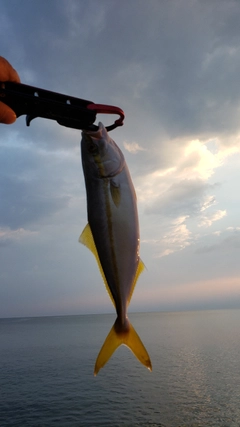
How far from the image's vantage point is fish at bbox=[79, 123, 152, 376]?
3.96 meters

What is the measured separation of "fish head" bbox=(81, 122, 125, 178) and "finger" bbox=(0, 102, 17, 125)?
3.03ft

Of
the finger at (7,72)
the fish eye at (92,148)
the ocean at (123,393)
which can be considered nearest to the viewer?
the finger at (7,72)

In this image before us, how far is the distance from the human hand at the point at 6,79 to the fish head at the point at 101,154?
0.95 metres

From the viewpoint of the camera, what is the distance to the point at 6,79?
3773 millimetres

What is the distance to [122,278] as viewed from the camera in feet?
13.2

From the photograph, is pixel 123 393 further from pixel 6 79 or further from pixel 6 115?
pixel 6 79

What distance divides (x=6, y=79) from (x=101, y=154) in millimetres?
1463

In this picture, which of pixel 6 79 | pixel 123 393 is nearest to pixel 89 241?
pixel 6 79

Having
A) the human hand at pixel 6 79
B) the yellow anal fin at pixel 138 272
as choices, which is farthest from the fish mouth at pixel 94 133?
the yellow anal fin at pixel 138 272

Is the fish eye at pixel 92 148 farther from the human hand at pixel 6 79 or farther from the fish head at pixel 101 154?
the human hand at pixel 6 79

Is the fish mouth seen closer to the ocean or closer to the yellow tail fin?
the yellow tail fin

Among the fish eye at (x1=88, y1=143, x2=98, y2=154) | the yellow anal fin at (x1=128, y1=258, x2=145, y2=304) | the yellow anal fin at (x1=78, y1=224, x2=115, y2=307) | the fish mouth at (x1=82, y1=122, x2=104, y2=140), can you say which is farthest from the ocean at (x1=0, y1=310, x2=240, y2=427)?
the fish mouth at (x1=82, y1=122, x2=104, y2=140)

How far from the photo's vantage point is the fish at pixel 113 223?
3965mm

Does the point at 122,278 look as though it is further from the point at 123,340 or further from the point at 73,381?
the point at 73,381
